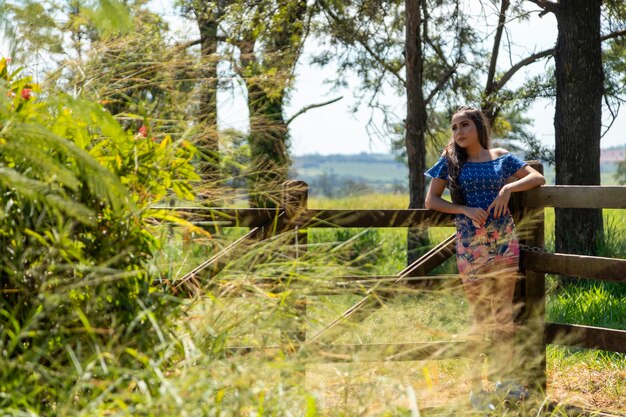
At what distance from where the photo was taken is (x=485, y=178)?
16.3ft

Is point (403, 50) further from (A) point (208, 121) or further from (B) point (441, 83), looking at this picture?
(A) point (208, 121)

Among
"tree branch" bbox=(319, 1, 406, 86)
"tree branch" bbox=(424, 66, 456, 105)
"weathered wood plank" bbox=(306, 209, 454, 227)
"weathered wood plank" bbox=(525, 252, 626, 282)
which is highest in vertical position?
"tree branch" bbox=(319, 1, 406, 86)

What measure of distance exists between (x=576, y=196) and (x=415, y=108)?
6.87 meters

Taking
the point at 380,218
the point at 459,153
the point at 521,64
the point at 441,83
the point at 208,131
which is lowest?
the point at 380,218

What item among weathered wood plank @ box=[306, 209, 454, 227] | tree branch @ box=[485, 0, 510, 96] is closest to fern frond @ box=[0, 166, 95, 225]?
weathered wood plank @ box=[306, 209, 454, 227]

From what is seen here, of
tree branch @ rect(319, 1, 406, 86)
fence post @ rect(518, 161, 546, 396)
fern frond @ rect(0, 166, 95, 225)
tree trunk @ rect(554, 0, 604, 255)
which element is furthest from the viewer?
tree branch @ rect(319, 1, 406, 86)

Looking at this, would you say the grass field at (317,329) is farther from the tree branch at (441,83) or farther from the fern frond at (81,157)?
the tree branch at (441,83)

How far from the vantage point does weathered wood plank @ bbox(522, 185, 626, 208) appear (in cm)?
467

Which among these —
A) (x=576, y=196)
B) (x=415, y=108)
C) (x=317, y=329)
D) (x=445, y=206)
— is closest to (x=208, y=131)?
(x=317, y=329)

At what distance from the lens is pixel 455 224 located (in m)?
5.02

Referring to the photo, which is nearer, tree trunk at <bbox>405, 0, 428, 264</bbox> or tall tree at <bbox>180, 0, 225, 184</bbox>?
tall tree at <bbox>180, 0, 225, 184</bbox>

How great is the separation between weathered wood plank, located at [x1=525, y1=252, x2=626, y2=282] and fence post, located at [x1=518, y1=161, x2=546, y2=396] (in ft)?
0.33

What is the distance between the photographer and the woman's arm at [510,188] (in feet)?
15.9

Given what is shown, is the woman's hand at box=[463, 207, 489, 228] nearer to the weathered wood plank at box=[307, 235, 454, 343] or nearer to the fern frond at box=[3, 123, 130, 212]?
the weathered wood plank at box=[307, 235, 454, 343]
